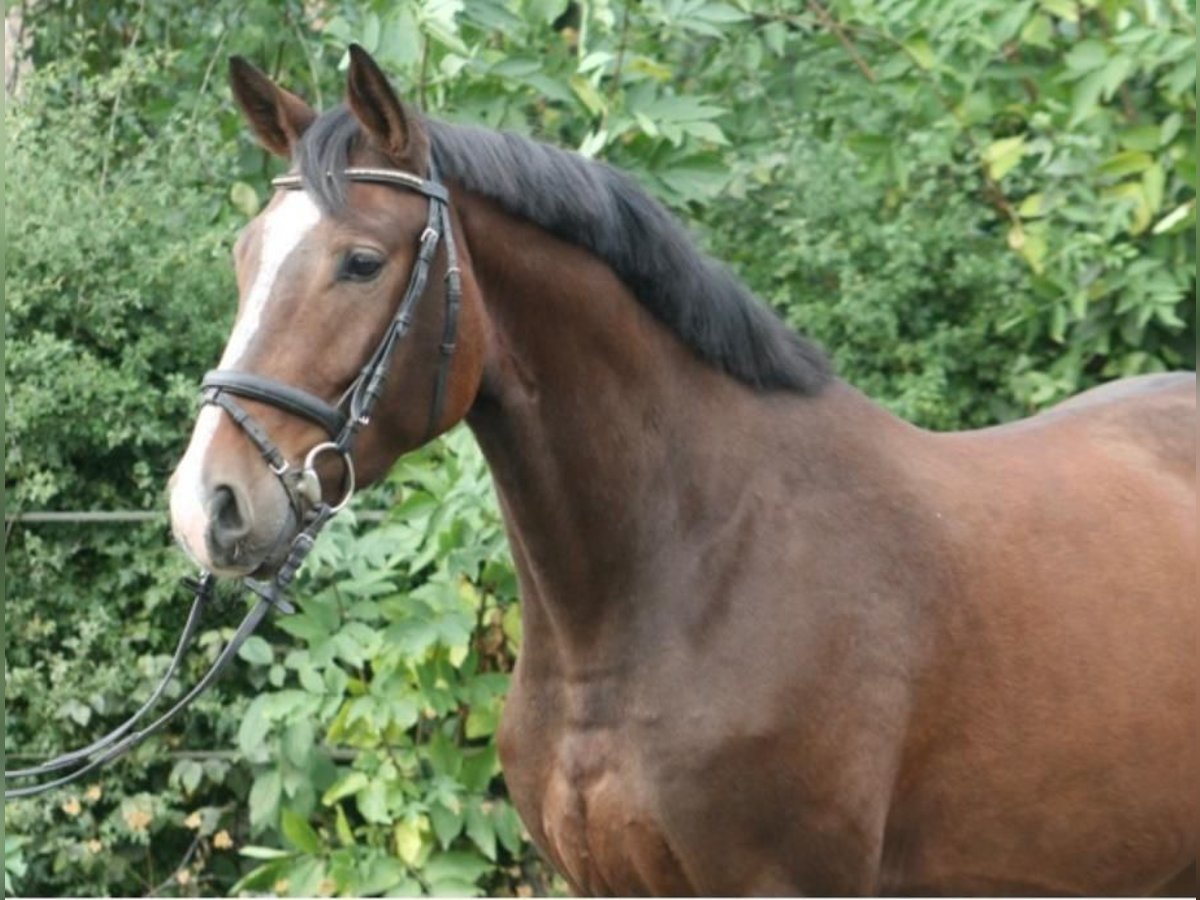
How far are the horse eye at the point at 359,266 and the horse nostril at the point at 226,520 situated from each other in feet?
1.20

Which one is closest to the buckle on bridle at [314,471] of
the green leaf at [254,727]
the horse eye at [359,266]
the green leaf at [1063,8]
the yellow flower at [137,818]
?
the horse eye at [359,266]

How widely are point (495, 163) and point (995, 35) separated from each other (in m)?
2.67

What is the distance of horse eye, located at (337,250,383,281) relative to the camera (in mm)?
2957

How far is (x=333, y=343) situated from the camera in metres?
2.93

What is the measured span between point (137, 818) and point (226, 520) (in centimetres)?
277

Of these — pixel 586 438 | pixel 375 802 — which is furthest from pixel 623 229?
pixel 375 802

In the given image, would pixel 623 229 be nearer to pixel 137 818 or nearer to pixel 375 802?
pixel 375 802

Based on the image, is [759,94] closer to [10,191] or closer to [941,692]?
[10,191]

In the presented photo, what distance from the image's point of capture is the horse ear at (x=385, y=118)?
3.04 meters

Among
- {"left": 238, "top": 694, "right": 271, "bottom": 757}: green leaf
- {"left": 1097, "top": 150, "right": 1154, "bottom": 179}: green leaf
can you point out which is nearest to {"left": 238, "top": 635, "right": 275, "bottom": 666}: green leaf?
{"left": 238, "top": 694, "right": 271, "bottom": 757}: green leaf

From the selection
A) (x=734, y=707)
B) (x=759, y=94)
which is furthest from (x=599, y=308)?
(x=759, y=94)

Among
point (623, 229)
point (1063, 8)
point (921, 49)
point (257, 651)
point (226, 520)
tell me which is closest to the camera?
point (226, 520)

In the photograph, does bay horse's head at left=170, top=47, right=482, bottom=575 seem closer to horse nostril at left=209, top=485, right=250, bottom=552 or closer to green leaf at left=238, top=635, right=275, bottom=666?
horse nostril at left=209, top=485, right=250, bottom=552

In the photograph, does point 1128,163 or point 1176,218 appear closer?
point 1176,218
